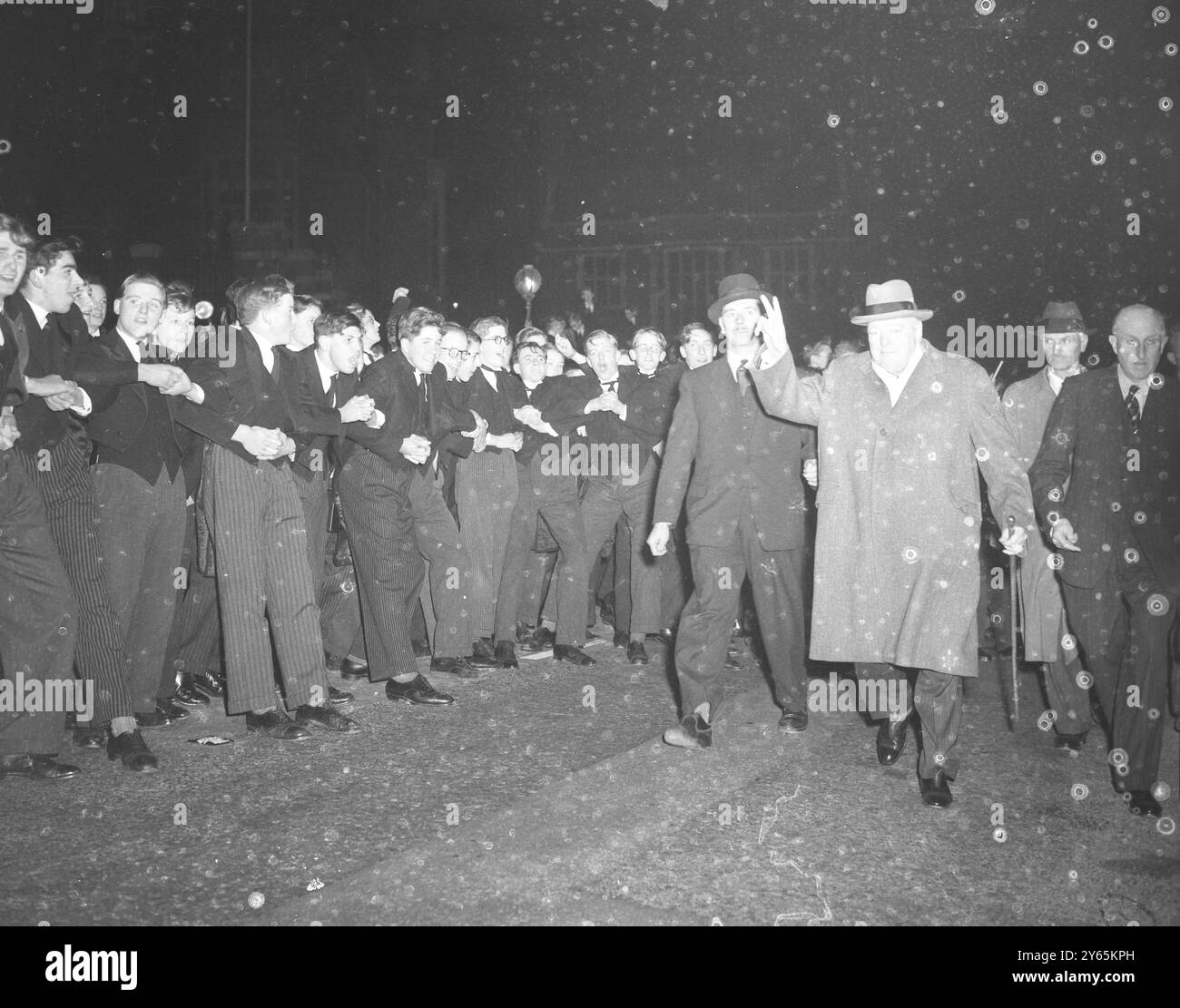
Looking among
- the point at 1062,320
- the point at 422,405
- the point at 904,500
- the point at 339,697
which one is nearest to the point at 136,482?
the point at 339,697

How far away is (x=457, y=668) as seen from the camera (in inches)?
276

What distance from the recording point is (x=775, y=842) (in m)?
3.87

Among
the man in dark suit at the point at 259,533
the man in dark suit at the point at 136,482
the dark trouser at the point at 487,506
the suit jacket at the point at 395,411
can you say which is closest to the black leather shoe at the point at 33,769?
the man in dark suit at the point at 136,482

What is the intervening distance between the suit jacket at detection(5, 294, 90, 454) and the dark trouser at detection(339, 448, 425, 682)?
158 centimetres

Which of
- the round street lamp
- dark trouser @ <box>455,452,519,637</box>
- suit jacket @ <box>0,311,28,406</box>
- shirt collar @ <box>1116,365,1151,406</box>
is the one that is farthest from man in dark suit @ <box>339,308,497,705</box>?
the round street lamp

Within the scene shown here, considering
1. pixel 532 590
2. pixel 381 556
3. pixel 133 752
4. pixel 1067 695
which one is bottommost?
pixel 133 752

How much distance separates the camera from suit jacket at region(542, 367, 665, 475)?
779 centimetres

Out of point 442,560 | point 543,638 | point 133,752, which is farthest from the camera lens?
point 543,638

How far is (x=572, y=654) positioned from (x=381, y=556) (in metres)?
1.76

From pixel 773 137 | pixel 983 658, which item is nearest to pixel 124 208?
pixel 773 137

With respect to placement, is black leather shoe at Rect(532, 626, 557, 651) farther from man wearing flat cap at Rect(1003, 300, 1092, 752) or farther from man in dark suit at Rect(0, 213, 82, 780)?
man in dark suit at Rect(0, 213, 82, 780)

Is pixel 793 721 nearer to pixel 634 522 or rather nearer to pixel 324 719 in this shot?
pixel 324 719
